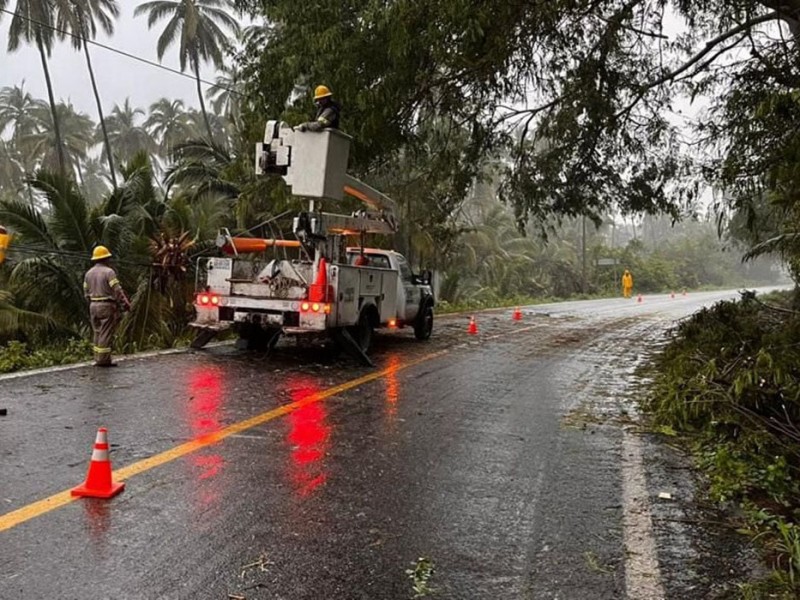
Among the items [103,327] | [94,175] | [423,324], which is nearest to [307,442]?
[103,327]

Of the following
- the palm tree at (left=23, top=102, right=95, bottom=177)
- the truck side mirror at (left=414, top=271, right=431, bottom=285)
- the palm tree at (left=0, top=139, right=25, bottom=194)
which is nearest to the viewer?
the truck side mirror at (left=414, top=271, right=431, bottom=285)

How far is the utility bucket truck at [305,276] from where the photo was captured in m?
9.28

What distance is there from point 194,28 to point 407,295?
3114 cm

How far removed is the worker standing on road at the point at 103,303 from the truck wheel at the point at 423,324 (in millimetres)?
6071

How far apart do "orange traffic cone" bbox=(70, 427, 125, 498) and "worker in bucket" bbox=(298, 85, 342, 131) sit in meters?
5.71

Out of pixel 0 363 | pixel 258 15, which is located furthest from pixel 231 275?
pixel 258 15

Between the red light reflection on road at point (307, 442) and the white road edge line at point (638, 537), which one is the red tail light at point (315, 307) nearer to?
the red light reflection on road at point (307, 442)

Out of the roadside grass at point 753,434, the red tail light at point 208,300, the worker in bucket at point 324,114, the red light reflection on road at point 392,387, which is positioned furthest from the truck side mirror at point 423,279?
the roadside grass at point 753,434

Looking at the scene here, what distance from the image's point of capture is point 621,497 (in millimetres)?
4742

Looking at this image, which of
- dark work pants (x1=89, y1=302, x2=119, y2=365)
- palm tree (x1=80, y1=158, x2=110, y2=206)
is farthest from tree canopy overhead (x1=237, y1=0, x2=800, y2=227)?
palm tree (x1=80, y1=158, x2=110, y2=206)

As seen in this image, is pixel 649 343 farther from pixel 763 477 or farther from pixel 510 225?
pixel 510 225

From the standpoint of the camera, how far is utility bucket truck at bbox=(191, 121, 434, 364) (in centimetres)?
928

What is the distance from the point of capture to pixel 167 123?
58.9 metres

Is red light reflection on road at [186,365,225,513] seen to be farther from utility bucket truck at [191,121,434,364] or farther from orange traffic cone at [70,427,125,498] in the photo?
utility bucket truck at [191,121,434,364]
